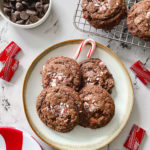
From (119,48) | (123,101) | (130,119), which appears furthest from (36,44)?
(130,119)

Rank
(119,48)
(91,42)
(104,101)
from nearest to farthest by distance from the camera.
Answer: (104,101) < (91,42) < (119,48)

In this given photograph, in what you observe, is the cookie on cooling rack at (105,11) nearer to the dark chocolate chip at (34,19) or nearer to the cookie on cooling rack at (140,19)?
the cookie on cooling rack at (140,19)

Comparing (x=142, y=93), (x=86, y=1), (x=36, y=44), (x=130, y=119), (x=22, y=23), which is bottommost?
(x=130, y=119)

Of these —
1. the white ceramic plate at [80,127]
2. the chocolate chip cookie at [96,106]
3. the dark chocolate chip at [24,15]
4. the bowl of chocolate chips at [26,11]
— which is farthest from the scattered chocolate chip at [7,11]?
the chocolate chip cookie at [96,106]

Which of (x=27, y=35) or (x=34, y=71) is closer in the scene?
(x=34, y=71)

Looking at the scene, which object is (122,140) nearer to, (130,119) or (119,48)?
(130,119)

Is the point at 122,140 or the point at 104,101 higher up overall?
the point at 104,101

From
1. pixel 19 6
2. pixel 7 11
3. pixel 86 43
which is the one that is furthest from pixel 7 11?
pixel 86 43
